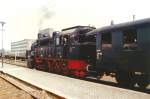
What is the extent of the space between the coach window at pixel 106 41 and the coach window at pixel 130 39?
1.39 metres

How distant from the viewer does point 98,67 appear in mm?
18344

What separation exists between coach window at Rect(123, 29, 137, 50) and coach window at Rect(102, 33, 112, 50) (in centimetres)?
139

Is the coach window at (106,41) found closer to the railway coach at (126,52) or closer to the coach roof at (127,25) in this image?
the railway coach at (126,52)

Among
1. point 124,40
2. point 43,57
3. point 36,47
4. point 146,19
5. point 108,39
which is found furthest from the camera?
point 36,47

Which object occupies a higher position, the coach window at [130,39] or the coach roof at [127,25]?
the coach roof at [127,25]

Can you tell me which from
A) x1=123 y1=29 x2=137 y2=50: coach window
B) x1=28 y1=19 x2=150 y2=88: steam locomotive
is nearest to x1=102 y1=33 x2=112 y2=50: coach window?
x1=28 y1=19 x2=150 y2=88: steam locomotive

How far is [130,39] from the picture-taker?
50.3ft

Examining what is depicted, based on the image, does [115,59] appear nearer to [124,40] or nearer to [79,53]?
[124,40]

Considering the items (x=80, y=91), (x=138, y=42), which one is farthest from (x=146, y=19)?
(x=80, y=91)

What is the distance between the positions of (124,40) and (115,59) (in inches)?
50.0

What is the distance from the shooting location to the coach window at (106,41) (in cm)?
1703

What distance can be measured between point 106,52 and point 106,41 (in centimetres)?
64

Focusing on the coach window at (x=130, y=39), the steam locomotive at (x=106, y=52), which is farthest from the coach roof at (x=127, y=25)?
the coach window at (x=130, y=39)

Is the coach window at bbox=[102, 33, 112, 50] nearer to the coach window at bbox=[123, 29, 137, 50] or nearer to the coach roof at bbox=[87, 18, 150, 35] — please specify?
the coach roof at bbox=[87, 18, 150, 35]
